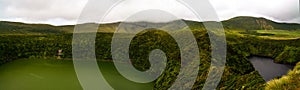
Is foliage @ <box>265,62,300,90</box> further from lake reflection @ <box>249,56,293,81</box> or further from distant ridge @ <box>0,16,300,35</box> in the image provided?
distant ridge @ <box>0,16,300,35</box>

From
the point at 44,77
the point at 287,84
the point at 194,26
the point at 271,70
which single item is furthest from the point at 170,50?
the point at 194,26

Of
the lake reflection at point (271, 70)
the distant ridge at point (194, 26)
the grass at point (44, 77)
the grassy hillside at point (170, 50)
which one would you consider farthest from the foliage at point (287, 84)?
the distant ridge at point (194, 26)

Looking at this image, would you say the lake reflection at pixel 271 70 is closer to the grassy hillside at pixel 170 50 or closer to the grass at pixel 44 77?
the grassy hillside at pixel 170 50

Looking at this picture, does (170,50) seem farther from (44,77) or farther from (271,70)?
(271,70)

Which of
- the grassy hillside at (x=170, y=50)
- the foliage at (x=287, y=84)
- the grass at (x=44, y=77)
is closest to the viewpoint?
the foliage at (x=287, y=84)

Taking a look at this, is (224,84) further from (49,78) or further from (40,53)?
(40,53)

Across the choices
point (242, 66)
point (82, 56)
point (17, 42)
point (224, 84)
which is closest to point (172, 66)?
point (242, 66)

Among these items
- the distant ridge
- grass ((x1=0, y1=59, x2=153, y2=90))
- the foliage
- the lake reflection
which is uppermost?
the distant ridge

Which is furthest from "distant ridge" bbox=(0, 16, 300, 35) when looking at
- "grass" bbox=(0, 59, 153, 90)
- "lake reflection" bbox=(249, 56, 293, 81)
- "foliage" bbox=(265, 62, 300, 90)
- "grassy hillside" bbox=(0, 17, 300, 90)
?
"foliage" bbox=(265, 62, 300, 90)

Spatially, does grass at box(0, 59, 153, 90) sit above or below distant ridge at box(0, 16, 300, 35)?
below
